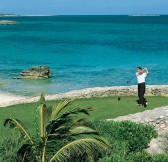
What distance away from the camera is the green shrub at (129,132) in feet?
57.0

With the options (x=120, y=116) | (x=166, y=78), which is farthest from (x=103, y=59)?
(x=120, y=116)

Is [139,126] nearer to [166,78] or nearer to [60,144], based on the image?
[60,144]

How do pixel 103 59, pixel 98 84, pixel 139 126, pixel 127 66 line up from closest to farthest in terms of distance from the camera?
pixel 139 126, pixel 98 84, pixel 127 66, pixel 103 59

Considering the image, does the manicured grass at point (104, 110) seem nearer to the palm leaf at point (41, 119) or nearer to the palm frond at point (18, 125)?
the palm frond at point (18, 125)

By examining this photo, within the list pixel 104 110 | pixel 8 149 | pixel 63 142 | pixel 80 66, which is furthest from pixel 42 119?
pixel 80 66

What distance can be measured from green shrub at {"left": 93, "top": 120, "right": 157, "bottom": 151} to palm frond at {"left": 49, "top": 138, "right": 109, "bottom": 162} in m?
3.34

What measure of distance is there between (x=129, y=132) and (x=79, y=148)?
4844 mm

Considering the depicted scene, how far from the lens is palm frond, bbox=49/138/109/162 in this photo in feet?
43.1

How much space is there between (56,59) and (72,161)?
200 ft

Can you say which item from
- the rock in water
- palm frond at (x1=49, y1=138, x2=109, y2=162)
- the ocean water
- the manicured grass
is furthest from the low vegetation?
the rock in water

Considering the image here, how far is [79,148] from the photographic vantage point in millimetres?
13305

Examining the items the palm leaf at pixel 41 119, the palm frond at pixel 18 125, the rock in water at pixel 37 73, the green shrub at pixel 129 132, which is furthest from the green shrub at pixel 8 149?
the rock in water at pixel 37 73

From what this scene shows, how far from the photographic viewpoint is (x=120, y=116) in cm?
2127

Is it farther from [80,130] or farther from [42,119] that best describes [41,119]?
[80,130]
